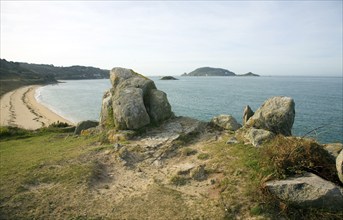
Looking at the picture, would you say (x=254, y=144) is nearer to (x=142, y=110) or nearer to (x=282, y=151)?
(x=282, y=151)

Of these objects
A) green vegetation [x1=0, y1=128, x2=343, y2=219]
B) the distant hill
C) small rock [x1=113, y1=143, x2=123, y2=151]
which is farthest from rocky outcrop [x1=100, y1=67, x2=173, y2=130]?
the distant hill

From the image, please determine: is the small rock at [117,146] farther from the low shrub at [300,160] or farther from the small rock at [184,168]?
the low shrub at [300,160]

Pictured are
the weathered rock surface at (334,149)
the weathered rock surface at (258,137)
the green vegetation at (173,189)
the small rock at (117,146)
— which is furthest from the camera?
the small rock at (117,146)

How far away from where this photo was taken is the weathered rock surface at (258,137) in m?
14.0

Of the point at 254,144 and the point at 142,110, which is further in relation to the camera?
the point at 142,110

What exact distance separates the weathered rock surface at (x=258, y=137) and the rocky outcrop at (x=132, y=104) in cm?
726

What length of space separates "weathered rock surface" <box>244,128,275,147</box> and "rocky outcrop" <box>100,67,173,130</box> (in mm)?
7262

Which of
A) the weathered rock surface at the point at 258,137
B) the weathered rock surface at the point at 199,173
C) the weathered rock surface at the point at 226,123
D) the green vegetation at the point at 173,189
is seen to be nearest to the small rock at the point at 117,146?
the green vegetation at the point at 173,189

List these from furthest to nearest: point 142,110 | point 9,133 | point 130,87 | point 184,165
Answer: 1. point 9,133
2. point 130,87
3. point 142,110
4. point 184,165

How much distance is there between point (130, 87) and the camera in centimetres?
2164

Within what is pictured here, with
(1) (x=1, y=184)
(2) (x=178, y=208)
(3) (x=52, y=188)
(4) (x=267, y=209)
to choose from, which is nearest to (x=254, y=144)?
(4) (x=267, y=209)

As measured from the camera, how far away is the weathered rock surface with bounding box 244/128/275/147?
14034 mm

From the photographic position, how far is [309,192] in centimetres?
966

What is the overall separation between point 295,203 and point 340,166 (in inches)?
85.7
